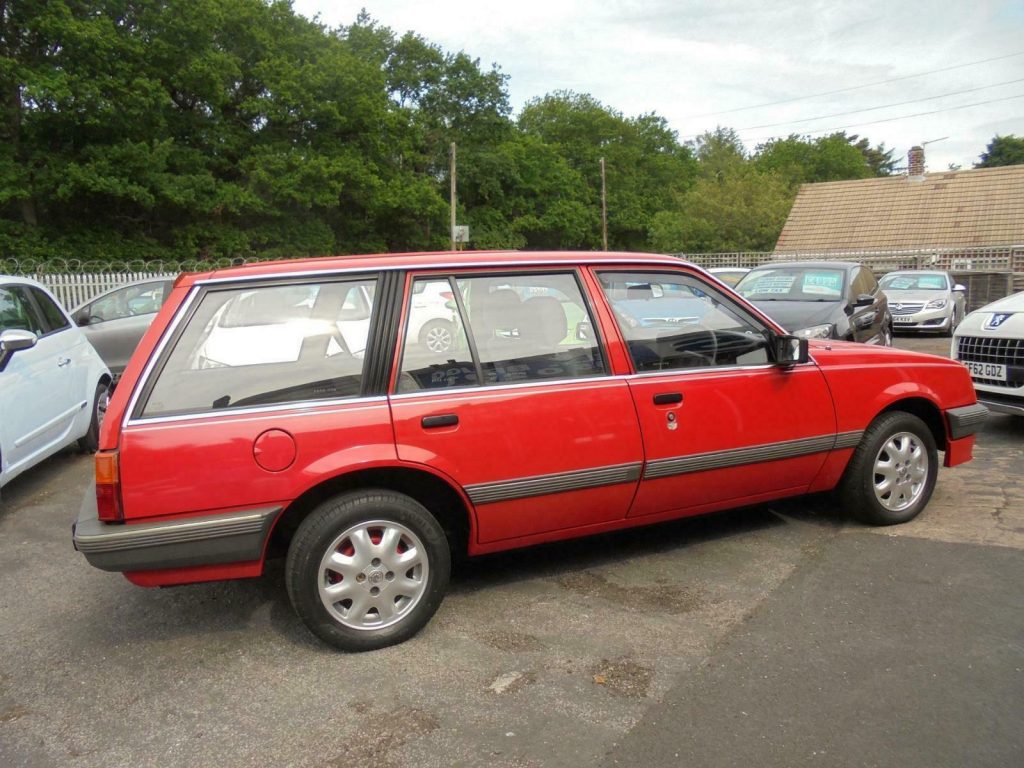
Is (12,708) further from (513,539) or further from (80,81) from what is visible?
(80,81)

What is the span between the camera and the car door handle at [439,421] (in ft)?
11.7

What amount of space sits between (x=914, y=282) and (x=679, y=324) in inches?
669

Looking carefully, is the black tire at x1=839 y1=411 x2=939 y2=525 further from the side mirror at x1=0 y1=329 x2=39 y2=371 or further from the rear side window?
the side mirror at x1=0 y1=329 x2=39 y2=371

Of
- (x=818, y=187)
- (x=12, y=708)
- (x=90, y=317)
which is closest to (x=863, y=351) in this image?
(x=12, y=708)

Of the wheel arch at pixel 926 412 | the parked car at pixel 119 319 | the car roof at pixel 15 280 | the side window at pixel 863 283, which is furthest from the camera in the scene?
the parked car at pixel 119 319

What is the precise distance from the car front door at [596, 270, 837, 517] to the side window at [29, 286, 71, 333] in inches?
207

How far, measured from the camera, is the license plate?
717 centimetres

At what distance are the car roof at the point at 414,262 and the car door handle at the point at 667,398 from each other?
0.72m

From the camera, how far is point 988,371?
7.34 m

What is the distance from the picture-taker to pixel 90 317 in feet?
37.4

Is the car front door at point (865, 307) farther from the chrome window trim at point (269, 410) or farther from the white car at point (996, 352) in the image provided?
the chrome window trim at point (269, 410)

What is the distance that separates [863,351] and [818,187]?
1688 inches

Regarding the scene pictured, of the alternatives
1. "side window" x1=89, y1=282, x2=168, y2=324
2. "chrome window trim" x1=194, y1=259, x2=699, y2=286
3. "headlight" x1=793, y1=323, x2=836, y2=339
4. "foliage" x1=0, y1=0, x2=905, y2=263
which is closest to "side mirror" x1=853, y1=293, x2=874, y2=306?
"headlight" x1=793, y1=323, x2=836, y2=339

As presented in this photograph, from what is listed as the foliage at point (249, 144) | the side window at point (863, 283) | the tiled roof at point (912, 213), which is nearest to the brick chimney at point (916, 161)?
the tiled roof at point (912, 213)
